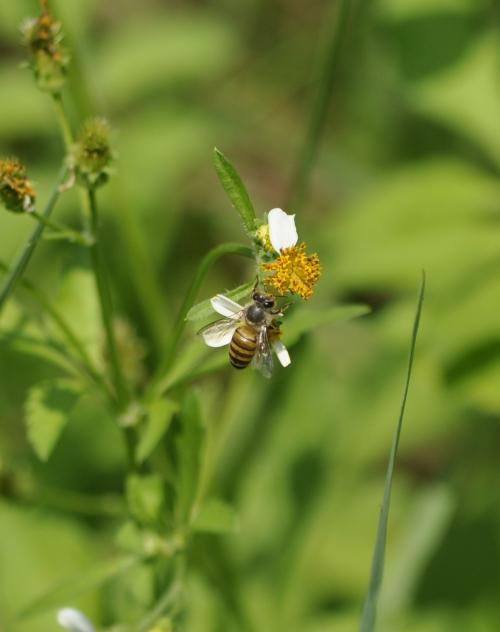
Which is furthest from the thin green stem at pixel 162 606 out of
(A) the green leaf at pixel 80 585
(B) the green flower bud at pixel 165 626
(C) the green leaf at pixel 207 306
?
(C) the green leaf at pixel 207 306

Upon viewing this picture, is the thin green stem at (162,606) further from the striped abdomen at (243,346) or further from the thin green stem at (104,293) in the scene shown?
the striped abdomen at (243,346)

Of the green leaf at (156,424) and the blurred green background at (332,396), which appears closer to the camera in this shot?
the green leaf at (156,424)

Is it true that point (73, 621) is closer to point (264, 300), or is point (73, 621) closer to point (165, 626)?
point (165, 626)

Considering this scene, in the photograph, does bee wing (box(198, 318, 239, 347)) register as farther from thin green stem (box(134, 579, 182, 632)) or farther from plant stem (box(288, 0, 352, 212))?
plant stem (box(288, 0, 352, 212))

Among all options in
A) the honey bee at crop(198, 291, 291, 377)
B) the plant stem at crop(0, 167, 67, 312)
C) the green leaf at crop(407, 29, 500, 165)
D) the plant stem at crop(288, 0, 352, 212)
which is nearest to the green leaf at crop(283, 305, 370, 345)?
the honey bee at crop(198, 291, 291, 377)

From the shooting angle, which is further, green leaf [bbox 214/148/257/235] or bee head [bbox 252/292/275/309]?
bee head [bbox 252/292/275/309]

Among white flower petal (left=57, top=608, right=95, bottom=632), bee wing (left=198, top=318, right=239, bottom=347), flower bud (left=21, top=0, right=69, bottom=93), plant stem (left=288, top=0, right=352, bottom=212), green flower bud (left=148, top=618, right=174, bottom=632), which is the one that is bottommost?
green flower bud (left=148, top=618, right=174, bottom=632)
